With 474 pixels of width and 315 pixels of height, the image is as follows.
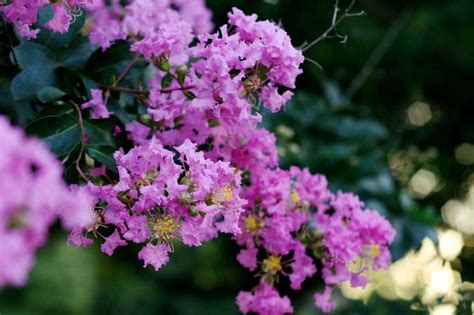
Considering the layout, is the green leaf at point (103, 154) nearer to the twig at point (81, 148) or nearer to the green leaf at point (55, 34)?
the twig at point (81, 148)

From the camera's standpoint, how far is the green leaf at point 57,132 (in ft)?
3.30

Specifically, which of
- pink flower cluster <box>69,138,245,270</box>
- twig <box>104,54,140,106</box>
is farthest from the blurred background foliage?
pink flower cluster <box>69,138,245,270</box>

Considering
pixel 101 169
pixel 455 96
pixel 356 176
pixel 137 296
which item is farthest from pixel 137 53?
pixel 137 296

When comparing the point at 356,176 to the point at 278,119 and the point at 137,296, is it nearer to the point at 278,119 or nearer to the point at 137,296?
the point at 278,119

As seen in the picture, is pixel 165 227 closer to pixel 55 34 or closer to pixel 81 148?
pixel 81 148

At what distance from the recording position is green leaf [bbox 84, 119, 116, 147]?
1.06m

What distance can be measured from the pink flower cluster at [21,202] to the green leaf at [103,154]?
0.44m

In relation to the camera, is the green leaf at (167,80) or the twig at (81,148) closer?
the twig at (81,148)

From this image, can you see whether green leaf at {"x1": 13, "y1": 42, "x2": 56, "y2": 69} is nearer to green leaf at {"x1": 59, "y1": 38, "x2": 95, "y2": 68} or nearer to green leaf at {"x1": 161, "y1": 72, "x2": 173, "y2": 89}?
green leaf at {"x1": 59, "y1": 38, "x2": 95, "y2": 68}

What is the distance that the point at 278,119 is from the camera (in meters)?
2.15

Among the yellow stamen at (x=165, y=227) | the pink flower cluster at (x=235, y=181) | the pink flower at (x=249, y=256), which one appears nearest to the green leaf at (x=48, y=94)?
the pink flower cluster at (x=235, y=181)

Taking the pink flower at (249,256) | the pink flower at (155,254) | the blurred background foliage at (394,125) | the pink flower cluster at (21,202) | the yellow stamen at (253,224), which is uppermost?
the blurred background foliage at (394,125)

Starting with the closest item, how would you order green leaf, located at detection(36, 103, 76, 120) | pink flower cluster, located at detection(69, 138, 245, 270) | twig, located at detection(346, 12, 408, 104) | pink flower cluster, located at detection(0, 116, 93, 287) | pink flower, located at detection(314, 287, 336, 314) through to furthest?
pink flower cluster, located at detection(0, 116, 93, 287), pink flower cluster, located at detection(69, 138, 245, 270), green leaf, located at detection(36, 103, 76, 120), pink flower, located at detection(314, 287, 336, 314), twig, located at detection(346, 12, 408, 104)

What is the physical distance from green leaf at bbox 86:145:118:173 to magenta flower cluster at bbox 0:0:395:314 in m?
0.03
